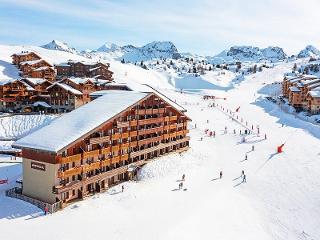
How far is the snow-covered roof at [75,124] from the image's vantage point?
34812 millimetres

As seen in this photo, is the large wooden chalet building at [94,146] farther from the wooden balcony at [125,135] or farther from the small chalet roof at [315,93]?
the small chalet roof at [315,93]

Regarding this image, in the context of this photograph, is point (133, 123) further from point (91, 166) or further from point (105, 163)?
point (91, 166)

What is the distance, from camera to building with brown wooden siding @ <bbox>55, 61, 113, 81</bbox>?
115 m

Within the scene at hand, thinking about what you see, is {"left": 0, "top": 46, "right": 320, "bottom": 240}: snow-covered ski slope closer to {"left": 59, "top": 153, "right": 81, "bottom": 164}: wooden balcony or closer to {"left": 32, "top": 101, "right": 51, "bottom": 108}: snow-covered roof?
{"left": 59, "top": 153, "right": 81, "bottom": 164}: wooden balcony

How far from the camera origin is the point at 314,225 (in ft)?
109

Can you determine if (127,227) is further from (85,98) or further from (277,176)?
(85,98)

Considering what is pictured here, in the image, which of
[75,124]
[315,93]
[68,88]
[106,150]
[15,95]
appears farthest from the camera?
[315,93]

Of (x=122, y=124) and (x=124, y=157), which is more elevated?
(x=122, y=124)

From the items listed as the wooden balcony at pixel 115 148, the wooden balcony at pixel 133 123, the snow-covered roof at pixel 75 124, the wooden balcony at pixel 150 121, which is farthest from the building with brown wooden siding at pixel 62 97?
the wooden balcony at pixel 115 148

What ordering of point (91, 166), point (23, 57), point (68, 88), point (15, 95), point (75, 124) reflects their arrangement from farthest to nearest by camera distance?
point (23, 57), point (15, 95), point (68, 88), point (91, 166), point (75, 124)

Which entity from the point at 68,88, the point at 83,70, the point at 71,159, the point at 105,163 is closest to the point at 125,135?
the point at 105,163

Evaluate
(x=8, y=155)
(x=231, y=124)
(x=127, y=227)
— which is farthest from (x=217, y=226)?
(x=231, y=124)

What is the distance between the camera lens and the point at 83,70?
4628 inches

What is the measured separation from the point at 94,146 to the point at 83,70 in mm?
82158
